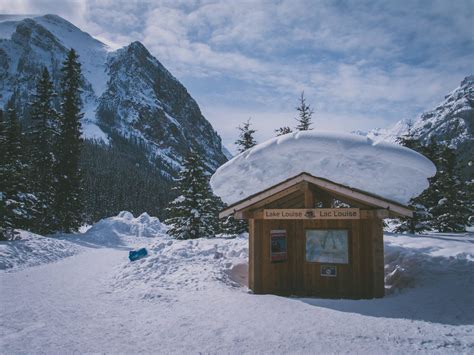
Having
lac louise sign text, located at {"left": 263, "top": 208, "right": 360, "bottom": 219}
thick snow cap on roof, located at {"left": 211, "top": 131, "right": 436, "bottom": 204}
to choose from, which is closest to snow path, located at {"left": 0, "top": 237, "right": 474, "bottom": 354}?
lac louise sign text, located at {"left": 263, "top": 208, "right": 360, "bottom": 219}

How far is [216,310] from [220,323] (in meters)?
0.94

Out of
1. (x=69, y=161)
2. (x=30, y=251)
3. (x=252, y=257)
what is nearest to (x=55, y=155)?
(x=69, y=161)

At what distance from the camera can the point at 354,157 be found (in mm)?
12219

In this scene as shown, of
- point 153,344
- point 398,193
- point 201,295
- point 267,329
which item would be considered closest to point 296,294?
point 201,295

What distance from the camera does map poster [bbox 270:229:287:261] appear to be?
984cm

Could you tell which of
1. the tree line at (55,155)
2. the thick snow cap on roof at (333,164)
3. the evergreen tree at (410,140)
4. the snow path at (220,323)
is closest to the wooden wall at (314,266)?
the snow path at (220,323)

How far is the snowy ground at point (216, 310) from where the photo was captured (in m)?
5.59

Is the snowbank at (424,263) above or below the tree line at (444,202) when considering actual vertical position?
below

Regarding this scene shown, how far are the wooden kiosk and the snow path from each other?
103 cm

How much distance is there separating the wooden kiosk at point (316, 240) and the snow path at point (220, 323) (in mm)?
1035

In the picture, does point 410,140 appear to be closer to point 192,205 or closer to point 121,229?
point 192,205

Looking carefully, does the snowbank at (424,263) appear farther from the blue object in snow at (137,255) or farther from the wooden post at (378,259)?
the blue object in snow at (137,255)

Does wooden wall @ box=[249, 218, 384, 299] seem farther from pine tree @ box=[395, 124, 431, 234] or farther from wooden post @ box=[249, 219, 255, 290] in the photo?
pine tree @ box=[395, 124, 431, 234]

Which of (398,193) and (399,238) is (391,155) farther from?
(399,238)
